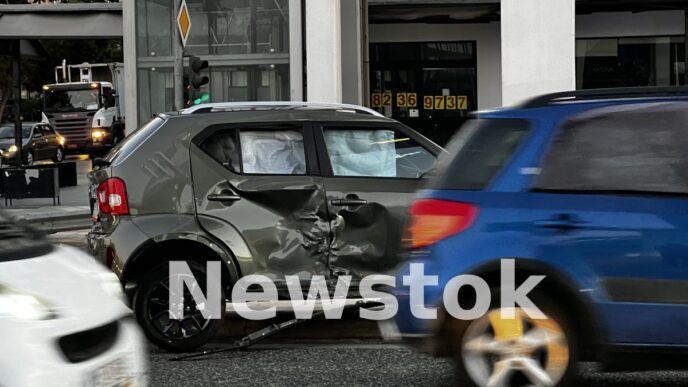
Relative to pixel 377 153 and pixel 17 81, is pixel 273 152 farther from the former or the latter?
pixel 17 81

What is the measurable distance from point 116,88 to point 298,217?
40.2m

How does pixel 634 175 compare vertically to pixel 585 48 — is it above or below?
below

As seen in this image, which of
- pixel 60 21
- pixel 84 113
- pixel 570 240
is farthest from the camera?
pixel 84 113

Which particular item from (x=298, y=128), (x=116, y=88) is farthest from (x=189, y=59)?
(x=116, y=88)

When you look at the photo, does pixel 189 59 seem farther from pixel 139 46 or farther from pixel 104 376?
pixel 104 376

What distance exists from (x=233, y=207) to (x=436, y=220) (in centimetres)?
247

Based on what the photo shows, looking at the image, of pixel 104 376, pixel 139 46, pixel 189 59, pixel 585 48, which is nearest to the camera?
pixel 104 376

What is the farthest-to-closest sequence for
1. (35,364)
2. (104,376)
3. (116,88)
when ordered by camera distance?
(116,88) → (104,376) → (35,364)

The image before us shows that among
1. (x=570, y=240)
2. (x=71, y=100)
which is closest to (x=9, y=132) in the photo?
(x=71, y=100)

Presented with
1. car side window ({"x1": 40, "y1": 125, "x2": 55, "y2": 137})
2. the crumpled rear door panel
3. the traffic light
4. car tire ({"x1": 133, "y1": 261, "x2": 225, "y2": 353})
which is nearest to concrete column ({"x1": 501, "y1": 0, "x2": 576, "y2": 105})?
the traffic light

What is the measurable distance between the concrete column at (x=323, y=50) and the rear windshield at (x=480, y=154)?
14.2m

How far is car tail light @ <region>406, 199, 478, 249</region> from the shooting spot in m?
5.63

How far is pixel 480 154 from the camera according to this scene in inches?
229

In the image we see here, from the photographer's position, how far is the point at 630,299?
5426mm
